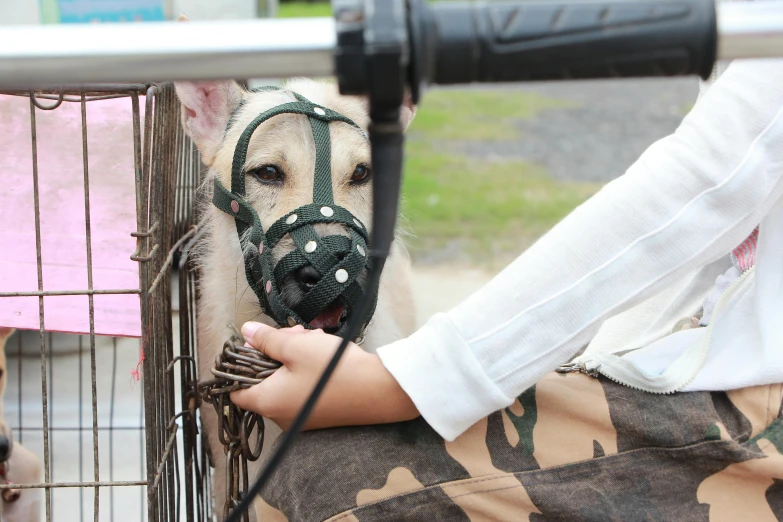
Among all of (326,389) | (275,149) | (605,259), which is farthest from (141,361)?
(605,259)

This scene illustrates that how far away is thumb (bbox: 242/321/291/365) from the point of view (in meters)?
1.50

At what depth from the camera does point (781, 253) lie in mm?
1423

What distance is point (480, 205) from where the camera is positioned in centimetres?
750

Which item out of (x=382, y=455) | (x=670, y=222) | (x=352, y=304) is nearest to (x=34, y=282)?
(x=352, y=304)

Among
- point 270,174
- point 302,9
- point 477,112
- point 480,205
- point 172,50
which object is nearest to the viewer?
point 172,50

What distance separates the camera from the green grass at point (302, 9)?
731 inches

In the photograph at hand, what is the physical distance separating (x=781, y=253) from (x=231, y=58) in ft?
3.56

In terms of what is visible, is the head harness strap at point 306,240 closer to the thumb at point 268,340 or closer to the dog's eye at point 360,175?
the dog's eye at point 360,175

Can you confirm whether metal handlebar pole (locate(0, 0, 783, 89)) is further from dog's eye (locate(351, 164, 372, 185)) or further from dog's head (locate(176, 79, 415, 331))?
dog's eye (locate(351, 164, 372, 185))

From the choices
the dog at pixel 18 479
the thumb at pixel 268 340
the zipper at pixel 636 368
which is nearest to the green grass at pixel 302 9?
the dog at pixel 18 479

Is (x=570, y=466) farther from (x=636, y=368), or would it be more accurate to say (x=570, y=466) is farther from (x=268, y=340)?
(x=268, y=340)

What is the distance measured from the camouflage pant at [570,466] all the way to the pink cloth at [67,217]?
2.44ft

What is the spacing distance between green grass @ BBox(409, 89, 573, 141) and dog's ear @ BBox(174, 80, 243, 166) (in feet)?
23.4

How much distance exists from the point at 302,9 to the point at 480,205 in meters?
14.2
